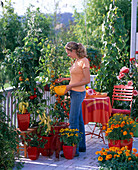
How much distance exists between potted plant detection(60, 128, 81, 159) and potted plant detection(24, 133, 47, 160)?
0.27 meters

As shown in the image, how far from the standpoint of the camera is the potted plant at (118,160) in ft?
8.39

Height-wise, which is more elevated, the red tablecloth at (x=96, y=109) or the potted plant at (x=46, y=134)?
the red tablecloth at (x=96, y=109)

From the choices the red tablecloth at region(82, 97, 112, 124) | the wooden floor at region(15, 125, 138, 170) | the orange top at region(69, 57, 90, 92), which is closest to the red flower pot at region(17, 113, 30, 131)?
the wooden floor at region(15, 125, 138, 170)

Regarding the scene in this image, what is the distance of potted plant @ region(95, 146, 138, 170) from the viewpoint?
256 cm

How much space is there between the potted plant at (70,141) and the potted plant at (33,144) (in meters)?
0.27

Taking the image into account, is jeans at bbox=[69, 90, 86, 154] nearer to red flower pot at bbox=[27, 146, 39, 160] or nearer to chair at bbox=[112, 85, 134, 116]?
red flower pot at bbox=[27, 146, 39, 160]

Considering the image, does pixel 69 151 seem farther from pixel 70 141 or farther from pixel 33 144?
pixel 33 144

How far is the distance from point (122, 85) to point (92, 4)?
1012cm

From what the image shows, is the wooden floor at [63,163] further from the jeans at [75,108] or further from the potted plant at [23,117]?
the potted plant at [23,117]

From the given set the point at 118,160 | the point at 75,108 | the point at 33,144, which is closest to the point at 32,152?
the point at 33,144

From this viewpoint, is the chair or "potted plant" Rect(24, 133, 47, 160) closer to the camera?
"potted plant" Rect(24, 133, 47, 160)

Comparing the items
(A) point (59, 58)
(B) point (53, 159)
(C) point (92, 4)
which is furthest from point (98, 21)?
(B) point (53, 159)

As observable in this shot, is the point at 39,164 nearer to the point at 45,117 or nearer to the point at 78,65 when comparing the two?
the point at 45,117

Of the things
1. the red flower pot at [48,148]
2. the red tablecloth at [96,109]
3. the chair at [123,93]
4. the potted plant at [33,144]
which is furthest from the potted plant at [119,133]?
the chair at [123,93]
